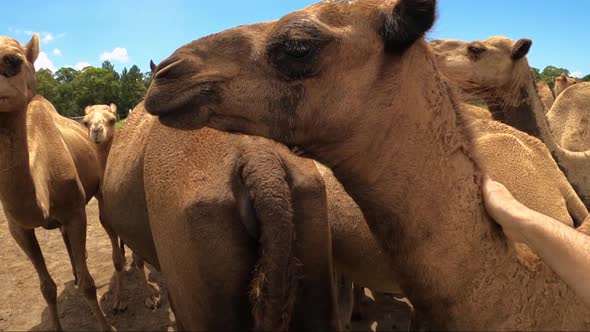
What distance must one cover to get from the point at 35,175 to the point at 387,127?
4.41 meters

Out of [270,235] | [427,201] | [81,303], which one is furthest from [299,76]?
[81,303]

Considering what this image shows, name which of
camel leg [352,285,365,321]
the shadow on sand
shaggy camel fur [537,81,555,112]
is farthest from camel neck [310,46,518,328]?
shaggy camel fur [537,81,555,112]

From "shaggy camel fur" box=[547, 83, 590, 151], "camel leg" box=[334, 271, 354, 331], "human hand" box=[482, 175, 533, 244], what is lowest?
"camel leg" box=[334, 271, 354, 331]

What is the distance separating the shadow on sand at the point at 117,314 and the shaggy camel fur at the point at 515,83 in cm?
489

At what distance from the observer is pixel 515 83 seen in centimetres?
539

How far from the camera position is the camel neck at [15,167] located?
13.7 feet

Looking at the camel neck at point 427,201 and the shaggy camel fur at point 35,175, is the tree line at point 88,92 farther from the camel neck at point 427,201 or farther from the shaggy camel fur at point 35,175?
the camel neck at point 427,201

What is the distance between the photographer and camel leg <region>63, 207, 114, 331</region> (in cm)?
497

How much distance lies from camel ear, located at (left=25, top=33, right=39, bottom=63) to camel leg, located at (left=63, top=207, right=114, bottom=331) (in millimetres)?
1886

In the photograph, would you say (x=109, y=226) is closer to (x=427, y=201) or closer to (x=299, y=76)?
(x=299, y=76)

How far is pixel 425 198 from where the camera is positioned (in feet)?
6.00

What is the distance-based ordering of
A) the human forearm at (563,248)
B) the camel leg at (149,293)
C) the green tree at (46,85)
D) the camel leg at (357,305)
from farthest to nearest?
the green tree at (46,85) → the camel leg at (149,293) → the camel leg at (357,305) → the human forearm at (563,248)

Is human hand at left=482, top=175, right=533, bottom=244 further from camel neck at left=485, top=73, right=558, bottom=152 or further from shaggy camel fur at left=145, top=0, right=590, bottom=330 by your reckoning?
camel neck at left=485, top=73, right=558, bottom=152

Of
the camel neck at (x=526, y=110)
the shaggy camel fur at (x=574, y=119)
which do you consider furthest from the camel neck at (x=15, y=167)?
the shaggy camel fur at (x=574, y=119)
